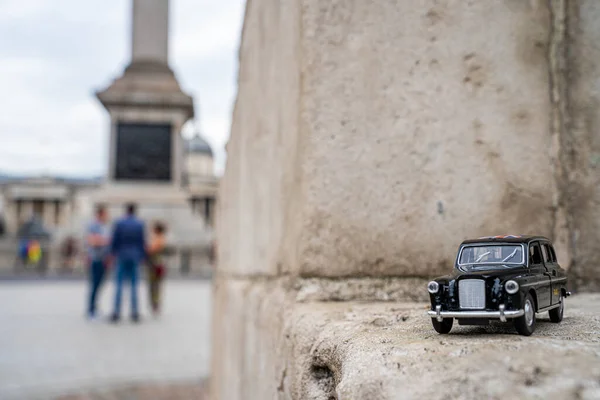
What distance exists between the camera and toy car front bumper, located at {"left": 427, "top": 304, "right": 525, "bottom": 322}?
979 mm

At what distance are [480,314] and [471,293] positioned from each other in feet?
0.16

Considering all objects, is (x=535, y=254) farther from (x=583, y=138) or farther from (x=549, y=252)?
(x=583, y=138)

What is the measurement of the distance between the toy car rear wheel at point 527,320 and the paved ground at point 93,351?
4.12m

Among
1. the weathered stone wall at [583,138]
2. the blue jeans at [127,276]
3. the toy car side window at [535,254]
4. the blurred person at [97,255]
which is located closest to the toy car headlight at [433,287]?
the toy car side window at [535,254]

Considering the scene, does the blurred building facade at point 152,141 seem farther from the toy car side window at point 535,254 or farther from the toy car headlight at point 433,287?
the toy car headlight at point 433,287

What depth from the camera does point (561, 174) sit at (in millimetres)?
1740

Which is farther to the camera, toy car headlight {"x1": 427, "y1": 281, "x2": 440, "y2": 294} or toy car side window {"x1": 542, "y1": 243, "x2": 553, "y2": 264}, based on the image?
toy car side window {"x1": 542, "y1": 243, "x2": 553, "y2": 264}

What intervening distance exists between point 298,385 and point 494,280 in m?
0.51

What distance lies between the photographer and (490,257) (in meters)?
1.19

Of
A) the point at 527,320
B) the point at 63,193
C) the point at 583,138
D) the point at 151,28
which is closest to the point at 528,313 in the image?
the point at 527,320

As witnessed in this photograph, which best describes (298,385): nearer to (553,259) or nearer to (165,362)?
(553,259)

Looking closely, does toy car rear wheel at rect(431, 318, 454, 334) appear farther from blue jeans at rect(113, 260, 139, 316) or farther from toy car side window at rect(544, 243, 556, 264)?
blue jeans at rect(113, 260, 139, 316)

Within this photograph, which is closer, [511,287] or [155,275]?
[511,287]

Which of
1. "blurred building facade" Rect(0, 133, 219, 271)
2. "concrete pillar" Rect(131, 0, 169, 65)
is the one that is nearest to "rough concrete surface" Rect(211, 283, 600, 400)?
"concrete pillar" Rect(131, 0, 169, 65)
